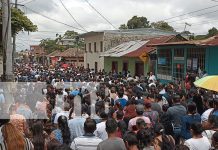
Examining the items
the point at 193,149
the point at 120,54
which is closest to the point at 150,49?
the point at 120,54

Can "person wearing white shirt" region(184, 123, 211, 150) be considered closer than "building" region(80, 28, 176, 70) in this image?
Yes

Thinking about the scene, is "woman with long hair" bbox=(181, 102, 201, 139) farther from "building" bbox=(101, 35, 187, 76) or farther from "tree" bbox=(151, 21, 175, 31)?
"tree" bbox=(151, 21, 175, 31)

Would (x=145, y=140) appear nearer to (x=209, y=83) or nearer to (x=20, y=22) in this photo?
(x=209, y=83)

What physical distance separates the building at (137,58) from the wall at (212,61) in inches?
297

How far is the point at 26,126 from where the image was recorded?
691 centimetres

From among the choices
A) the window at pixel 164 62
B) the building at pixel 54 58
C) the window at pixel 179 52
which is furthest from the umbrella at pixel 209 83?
the building at pixel 54 58

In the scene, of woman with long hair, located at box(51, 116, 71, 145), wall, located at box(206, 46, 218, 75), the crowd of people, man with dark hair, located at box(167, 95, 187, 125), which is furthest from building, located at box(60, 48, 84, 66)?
woman with long hair, located at box(51, 116, 71, 145)

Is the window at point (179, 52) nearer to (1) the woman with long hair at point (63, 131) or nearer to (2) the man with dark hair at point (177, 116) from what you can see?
(2) the man with dark hair at point (177, 116)

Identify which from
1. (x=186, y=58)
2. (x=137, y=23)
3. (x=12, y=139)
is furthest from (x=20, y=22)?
(x=137, y=23)

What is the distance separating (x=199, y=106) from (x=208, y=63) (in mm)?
9088

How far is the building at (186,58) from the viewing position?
1814cm

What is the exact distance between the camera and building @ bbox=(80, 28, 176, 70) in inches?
1528

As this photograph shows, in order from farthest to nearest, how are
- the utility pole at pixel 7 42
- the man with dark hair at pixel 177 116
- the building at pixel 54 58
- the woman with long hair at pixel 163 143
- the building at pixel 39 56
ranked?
the building at pixel 39 56, the building at pixel 54 58, the utility pole at pixel 7 42, the man with dark hair at pixel 177 116, the woman with long hair at pixel 163 143

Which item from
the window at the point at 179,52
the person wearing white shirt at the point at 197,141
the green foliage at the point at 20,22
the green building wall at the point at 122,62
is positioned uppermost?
the green foliage at the point at 20,22
